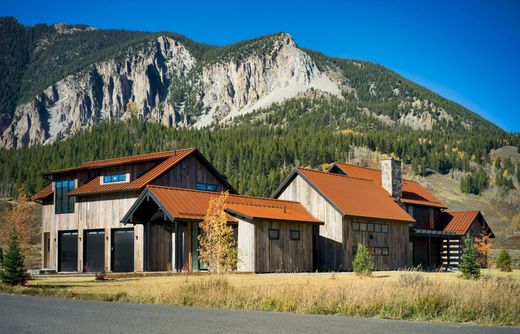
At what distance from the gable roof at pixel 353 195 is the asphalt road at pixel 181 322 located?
27.7m

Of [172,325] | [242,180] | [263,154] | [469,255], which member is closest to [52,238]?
[469,255]

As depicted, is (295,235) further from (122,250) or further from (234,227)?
(122,250)

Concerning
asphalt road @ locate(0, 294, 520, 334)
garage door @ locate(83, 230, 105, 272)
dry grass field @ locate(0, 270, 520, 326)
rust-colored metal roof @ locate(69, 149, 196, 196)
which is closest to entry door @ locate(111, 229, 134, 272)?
garage door @ locate(83, 230, 105, 272)

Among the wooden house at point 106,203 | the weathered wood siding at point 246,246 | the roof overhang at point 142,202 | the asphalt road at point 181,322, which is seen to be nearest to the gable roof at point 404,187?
the wooden house at point 106,203

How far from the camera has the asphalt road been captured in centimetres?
1218

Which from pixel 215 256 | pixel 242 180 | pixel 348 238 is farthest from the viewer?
pixel 242 180

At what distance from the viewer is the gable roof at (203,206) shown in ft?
120

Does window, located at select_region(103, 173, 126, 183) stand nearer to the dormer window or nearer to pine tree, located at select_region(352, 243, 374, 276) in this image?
the dormer window

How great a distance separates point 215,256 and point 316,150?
135952 millimetres

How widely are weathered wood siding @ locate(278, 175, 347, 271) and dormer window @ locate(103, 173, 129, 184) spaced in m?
12.8

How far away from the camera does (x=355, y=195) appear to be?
155ft

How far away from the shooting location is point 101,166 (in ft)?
148

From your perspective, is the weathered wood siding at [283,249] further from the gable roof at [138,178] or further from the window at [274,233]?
the gable roof at [138,178]

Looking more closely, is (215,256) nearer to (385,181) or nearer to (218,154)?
(385,181)
